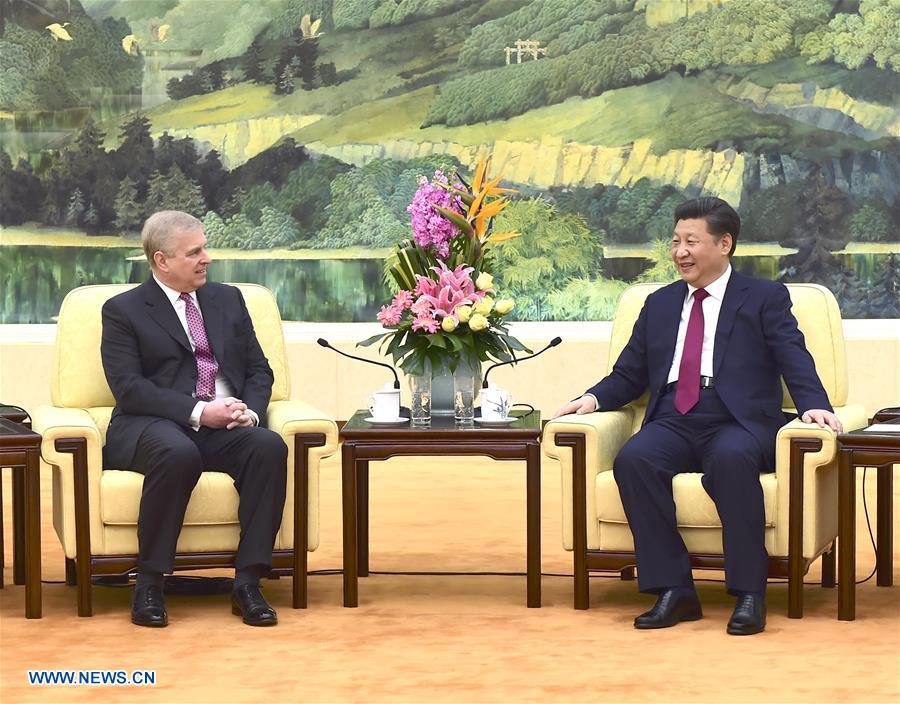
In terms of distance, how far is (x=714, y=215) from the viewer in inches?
164

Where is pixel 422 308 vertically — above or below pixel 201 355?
above

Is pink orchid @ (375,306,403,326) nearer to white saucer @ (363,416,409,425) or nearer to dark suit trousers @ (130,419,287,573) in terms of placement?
white saucer @ (363,416,409,425)

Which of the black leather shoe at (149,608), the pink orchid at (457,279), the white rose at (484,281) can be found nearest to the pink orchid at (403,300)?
the pink orchid at (457,279)

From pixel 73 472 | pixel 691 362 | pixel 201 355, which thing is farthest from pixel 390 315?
pixel 73 472

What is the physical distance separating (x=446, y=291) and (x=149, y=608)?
48.4 inches

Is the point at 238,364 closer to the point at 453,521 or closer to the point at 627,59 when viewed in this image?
the point at 453,521

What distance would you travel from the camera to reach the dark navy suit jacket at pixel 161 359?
4078 millimetres

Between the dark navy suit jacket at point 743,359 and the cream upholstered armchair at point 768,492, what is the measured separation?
0.09m

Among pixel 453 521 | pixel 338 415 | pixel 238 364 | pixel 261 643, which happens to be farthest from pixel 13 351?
pixel 261 643

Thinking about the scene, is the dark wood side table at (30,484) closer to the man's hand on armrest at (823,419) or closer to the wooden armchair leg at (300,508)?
the wooden armchair leg at (300,508)

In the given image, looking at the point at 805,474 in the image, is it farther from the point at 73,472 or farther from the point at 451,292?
the point at 73,472

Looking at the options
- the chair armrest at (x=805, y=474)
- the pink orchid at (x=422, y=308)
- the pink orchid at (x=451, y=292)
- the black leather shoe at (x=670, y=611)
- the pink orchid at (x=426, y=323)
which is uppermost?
the pink orchid at (x=451, y=292)

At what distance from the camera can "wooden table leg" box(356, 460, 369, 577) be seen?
15.0 ft

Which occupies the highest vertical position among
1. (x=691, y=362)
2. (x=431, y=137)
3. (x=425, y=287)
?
(x=431, y=137)
